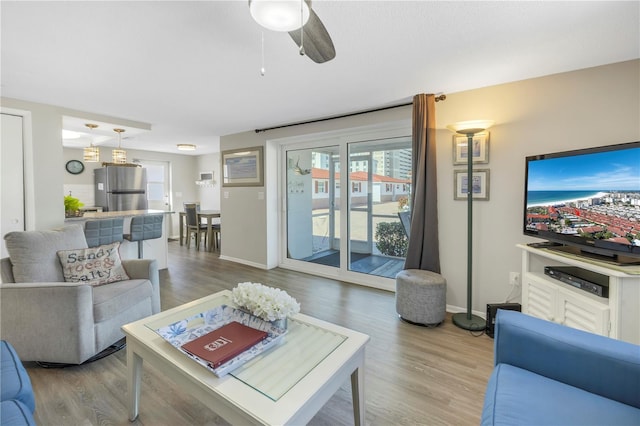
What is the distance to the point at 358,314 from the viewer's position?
2.93m

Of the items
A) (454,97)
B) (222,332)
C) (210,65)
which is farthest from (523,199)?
(210,65)

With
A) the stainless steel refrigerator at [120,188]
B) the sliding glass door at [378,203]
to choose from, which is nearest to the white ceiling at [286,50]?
the sliding glass door at [378,203]

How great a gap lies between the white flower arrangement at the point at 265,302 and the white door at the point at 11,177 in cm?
319

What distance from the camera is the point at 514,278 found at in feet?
8.81

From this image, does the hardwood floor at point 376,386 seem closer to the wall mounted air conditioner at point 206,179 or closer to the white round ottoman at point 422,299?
the white round ottoman at point 422,299

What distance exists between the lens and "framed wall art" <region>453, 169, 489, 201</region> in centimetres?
279

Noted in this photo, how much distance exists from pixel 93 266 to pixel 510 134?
377 cm

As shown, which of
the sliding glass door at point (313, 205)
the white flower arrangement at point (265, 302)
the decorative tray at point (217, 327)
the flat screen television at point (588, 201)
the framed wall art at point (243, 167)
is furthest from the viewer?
the framed wall art at point (243, 167)

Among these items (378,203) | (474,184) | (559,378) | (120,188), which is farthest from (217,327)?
(120,188)

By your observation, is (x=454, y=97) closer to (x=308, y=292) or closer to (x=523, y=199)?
(x=523, y=199)

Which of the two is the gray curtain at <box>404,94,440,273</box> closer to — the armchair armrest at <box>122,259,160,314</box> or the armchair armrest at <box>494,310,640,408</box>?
the armchair armrest at <box>494,310,640,408</box>

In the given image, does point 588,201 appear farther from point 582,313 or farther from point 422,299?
point 422,299

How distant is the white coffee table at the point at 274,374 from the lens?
1038 millimetres

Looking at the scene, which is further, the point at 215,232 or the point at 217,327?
the point at 215,232
